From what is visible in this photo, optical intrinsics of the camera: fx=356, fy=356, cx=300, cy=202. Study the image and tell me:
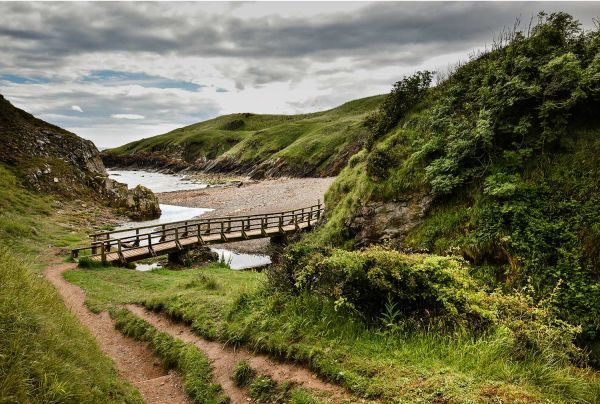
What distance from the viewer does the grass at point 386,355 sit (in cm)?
547

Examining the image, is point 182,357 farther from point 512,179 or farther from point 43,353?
point 512,179

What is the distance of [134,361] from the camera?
32.8 feet

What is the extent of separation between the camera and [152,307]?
42.1 ft

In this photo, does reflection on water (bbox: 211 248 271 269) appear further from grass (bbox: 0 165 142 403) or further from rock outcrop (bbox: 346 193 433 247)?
grass (bbox: 0 165 142 403)

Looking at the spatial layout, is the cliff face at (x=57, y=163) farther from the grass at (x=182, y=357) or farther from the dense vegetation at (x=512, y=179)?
the dense vegetation at (x=512, y=179)

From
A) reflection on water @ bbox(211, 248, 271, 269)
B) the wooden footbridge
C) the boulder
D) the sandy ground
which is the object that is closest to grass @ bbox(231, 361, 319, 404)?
the wooden footbridge

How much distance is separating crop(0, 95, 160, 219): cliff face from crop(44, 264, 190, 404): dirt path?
26.3m

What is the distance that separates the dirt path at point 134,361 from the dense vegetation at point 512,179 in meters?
3.72

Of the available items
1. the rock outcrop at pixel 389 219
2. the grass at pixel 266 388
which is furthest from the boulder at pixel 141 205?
the grass at pixel 266 388

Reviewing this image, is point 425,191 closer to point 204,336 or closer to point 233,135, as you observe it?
point 204,336

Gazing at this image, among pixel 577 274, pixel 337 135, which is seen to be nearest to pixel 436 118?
pixel 577 274

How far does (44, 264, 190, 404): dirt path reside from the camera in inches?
318

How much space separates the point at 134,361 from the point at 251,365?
430 cm

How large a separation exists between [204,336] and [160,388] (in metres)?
1.79
